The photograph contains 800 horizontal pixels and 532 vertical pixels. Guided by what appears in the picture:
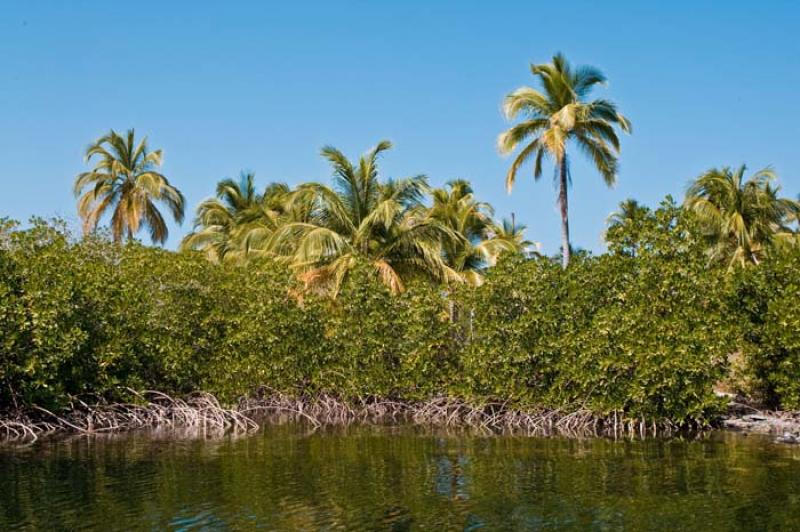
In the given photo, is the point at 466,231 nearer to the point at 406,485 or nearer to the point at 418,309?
the point at 418,309

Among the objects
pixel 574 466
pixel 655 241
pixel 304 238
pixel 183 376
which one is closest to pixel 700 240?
pixel 655 241

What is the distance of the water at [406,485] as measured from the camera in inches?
501

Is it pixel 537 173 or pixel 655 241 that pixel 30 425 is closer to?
pixel 655 241

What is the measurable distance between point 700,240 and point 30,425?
2092 centimetres

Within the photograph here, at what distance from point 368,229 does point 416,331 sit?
6088mm

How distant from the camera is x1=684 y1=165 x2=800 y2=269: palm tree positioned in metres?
40.9

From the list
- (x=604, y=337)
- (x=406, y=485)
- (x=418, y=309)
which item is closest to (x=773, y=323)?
(x=604, y=337)

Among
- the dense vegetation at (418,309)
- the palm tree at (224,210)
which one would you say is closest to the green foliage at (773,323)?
the dense vegetation at (418,309)

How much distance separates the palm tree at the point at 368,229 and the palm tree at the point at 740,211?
51.2 ft

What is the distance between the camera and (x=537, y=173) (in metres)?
35.2

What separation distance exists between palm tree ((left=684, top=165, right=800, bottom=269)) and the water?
833 inches

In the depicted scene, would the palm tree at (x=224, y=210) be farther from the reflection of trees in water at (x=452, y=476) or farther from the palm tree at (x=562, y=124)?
the reflection of trees in water at (x=452, y=476)

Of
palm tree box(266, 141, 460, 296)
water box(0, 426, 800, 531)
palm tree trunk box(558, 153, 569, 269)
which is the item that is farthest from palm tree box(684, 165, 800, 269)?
water box(0, 426, 800, 531)

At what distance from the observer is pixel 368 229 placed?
32906 mm
